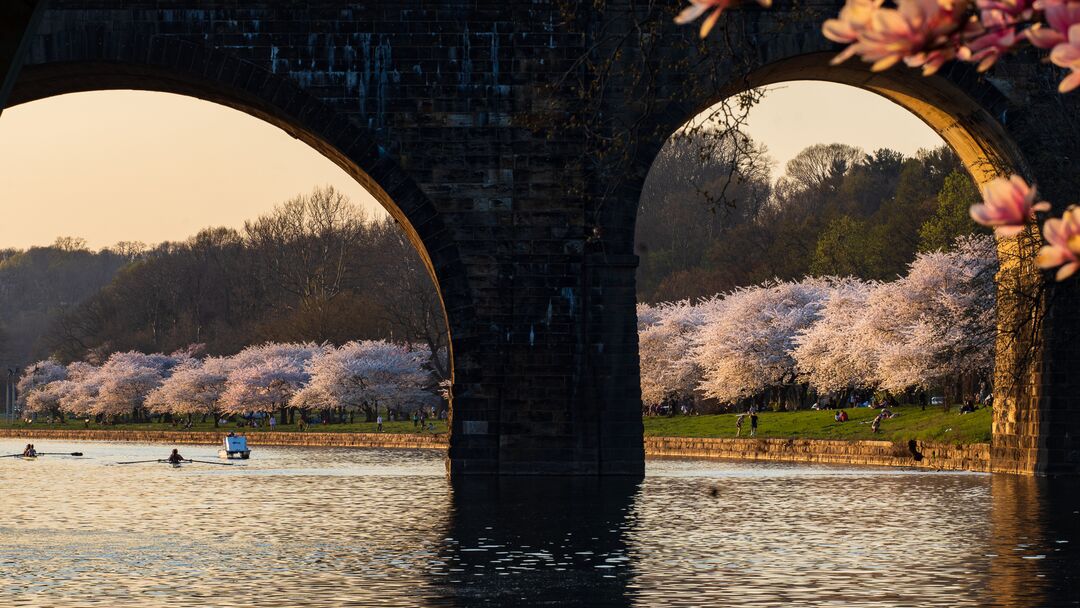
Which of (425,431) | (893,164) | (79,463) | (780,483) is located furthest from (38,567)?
(893,164)

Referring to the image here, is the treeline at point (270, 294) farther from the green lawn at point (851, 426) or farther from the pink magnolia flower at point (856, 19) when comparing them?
the pink magnolia flower at point (856, 19)

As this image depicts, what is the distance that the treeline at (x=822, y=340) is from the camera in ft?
177

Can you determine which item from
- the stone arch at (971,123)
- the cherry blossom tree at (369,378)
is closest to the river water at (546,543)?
the stone arch at (971,123)

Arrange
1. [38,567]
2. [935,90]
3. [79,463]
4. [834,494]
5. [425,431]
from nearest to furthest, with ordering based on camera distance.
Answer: [38,567], [834,494], [935,90], [79,463], [425,431]

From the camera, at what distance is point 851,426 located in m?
52.5

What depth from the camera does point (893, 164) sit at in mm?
96688

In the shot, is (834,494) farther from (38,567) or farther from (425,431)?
(425,431)

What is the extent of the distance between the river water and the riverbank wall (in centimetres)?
533

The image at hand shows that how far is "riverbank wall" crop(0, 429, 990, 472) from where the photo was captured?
40.0 m

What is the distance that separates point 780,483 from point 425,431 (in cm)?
3838

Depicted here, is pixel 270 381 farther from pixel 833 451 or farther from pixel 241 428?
pixel 833 451

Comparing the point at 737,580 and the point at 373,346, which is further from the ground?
the point at 373,346

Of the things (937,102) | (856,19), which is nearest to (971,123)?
(937,102)

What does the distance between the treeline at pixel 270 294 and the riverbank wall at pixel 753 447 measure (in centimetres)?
971
